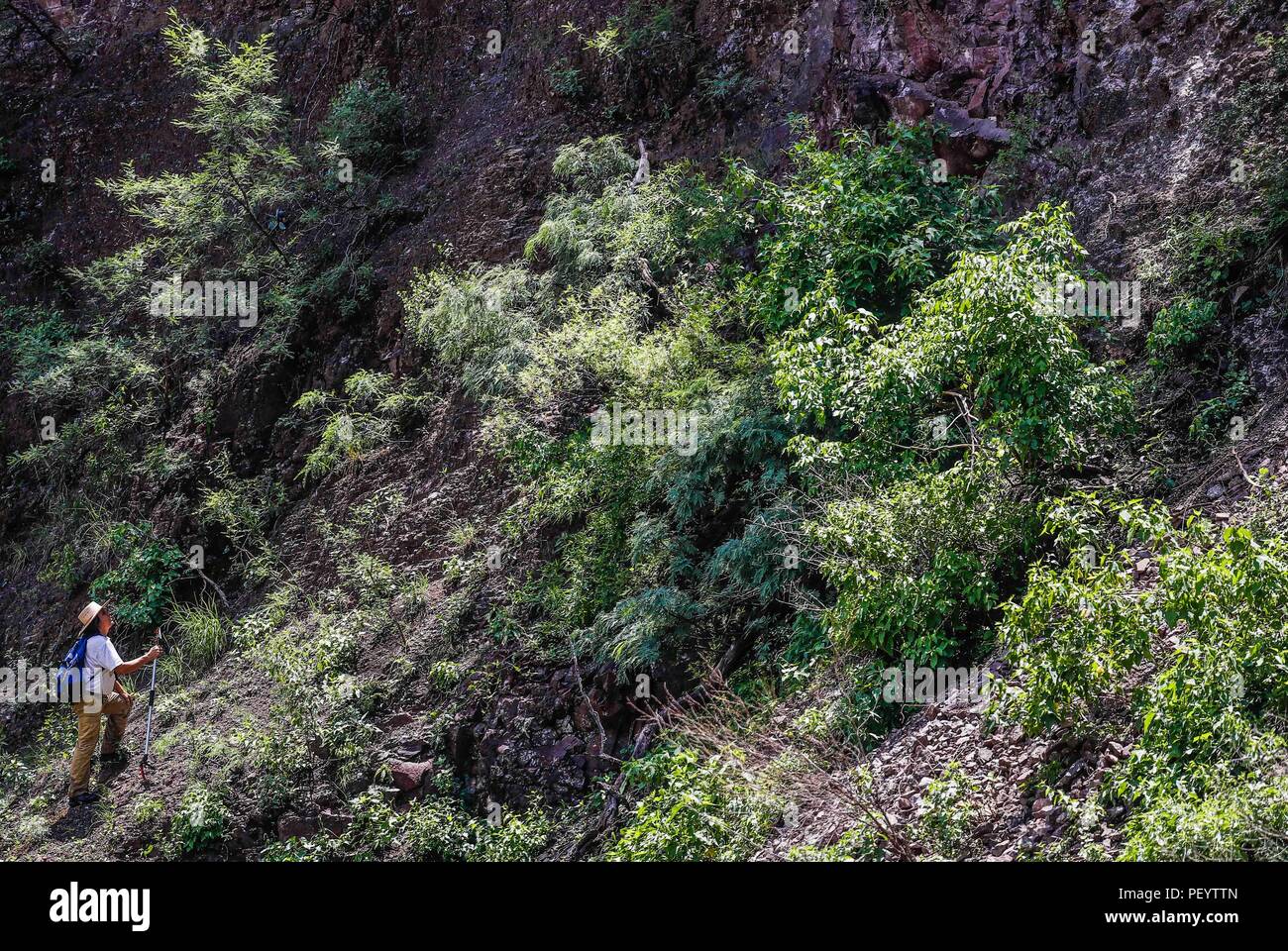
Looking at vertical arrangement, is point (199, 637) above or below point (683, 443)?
below

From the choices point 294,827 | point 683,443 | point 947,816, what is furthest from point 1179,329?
point 294,827

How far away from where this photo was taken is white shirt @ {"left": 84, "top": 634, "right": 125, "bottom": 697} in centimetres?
1020

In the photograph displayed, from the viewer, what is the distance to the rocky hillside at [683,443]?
6.71m

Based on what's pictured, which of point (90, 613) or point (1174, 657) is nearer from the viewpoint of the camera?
point (1174, 657)

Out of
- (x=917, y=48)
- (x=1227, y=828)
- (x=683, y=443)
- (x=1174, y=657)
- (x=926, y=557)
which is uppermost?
(x=917, y=48)

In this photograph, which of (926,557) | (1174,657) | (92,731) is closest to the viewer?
(1174,657)

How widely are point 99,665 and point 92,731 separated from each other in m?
0.63

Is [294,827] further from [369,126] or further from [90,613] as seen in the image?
[369,126]

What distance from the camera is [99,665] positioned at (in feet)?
33.9

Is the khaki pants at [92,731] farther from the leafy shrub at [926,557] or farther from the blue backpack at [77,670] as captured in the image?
the leafy shrub at [926,557]

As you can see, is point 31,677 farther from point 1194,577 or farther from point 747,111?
point 1194,577

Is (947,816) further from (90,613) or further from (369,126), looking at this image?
(369,126)

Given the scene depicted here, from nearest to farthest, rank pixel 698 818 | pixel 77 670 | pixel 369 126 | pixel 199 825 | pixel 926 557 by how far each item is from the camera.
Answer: pixel 698 818 < pixel 926 557 < pixel 199 825 < pixel 77 670 < pixel 369 126

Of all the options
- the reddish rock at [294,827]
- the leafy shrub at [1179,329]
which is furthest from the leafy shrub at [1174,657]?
the reddish rock at [294,827]
